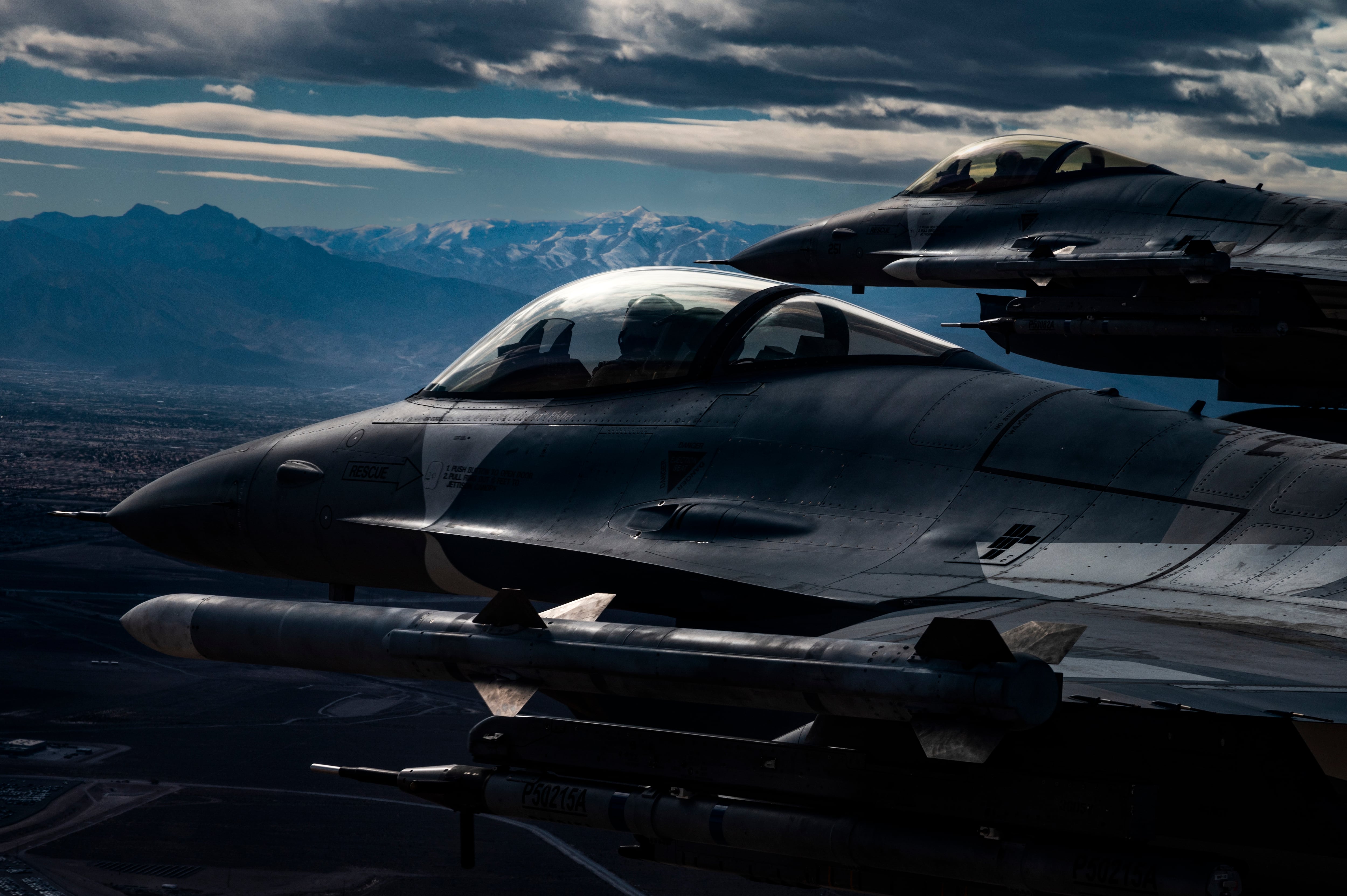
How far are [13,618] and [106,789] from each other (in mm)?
45994

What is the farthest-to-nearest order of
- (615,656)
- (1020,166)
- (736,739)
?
(1020,166)
(736,739)
(615,656)

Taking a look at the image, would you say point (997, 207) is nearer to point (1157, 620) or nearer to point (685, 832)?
point (1157, 620)

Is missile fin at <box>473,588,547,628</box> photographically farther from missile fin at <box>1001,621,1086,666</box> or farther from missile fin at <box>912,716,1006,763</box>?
missile fin at <box>1001,621,1086,666</box>

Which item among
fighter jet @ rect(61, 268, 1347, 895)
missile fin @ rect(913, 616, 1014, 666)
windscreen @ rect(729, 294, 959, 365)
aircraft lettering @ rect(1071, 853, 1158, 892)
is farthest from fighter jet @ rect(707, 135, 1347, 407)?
missile fin @ rect(913, 616, 1014, 666)

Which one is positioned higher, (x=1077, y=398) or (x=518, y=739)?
(x=1077, y=398)

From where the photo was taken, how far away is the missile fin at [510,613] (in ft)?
21.7

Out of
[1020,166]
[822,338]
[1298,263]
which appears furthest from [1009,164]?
[822,338]

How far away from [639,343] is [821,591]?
12.1 ft

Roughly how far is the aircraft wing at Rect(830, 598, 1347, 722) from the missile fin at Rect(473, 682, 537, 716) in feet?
6.11

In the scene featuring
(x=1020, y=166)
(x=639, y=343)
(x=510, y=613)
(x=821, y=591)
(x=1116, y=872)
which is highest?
(x=1020, y=166)

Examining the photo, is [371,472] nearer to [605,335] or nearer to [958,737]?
[605,335]

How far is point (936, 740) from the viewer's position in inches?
201

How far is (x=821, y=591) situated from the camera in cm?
816

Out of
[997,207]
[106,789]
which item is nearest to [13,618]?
[106,789]
